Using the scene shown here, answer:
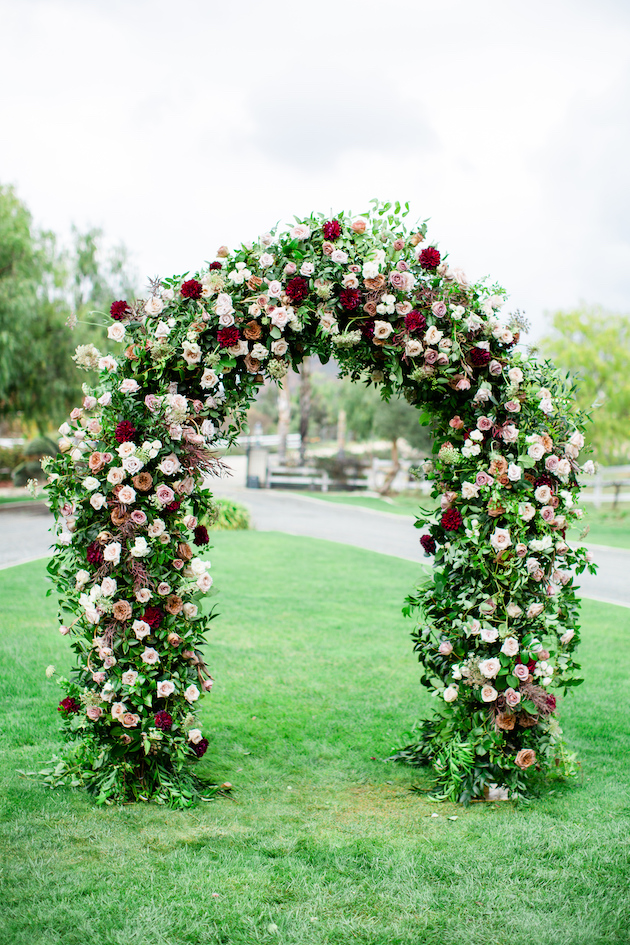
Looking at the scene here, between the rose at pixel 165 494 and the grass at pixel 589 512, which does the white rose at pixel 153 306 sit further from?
the grass at pixel 589 512

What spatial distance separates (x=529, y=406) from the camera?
14.2 ft

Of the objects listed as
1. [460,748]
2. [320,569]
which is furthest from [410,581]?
[460,748]

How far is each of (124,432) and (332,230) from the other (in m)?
1.68

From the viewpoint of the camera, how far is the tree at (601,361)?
24.2 m

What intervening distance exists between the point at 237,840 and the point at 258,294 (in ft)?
9.65

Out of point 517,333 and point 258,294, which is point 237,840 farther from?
point 517,333

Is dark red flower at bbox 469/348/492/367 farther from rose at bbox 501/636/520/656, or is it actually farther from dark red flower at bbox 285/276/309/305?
rose at bbox 501/636/520/656

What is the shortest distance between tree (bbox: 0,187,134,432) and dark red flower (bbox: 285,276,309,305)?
17351 millimetres

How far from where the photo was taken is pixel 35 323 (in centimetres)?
2177

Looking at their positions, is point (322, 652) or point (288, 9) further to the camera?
point (288, 9)

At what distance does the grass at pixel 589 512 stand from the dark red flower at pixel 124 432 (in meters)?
14.1

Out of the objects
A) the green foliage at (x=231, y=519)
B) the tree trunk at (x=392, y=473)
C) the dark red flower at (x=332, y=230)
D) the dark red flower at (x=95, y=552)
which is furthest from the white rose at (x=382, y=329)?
the tree trunk at (x=392, y=473)

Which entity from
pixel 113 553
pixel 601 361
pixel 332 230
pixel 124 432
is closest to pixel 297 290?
pixel 332 230

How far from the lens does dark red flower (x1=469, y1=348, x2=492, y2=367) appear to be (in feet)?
14.0
